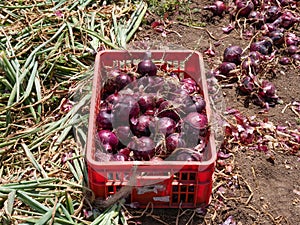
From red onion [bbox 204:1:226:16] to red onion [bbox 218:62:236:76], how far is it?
528 millimetres

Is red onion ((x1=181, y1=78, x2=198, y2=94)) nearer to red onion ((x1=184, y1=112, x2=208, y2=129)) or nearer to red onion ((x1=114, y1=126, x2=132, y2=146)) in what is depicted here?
red onion ((x1=184, y1=112, x2=208, y2=129))

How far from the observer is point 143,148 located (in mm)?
2242

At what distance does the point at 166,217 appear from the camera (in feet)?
7.59

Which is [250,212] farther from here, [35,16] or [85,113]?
[35,16]

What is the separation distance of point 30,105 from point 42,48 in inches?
16.6

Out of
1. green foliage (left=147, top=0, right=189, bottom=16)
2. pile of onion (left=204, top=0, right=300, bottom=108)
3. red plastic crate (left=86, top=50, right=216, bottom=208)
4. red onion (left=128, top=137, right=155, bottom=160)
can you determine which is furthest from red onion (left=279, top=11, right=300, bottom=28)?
red onion (left=128, top=137, right=155, bottom=160)

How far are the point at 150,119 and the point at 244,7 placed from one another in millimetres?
1380

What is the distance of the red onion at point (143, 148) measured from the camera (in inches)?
88.2

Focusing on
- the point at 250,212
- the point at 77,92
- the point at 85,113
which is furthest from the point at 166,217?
the point at 77,92

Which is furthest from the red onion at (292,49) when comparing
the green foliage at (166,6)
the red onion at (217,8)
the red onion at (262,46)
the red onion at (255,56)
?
the green foliage at (166,6)

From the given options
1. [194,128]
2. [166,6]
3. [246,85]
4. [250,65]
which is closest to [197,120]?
[194,128]

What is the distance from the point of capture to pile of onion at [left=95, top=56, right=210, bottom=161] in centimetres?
226

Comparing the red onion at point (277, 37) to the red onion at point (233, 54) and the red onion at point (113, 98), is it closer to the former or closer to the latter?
the red onion at point (233, 54)

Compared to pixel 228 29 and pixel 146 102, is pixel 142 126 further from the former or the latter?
pixel 228 29
